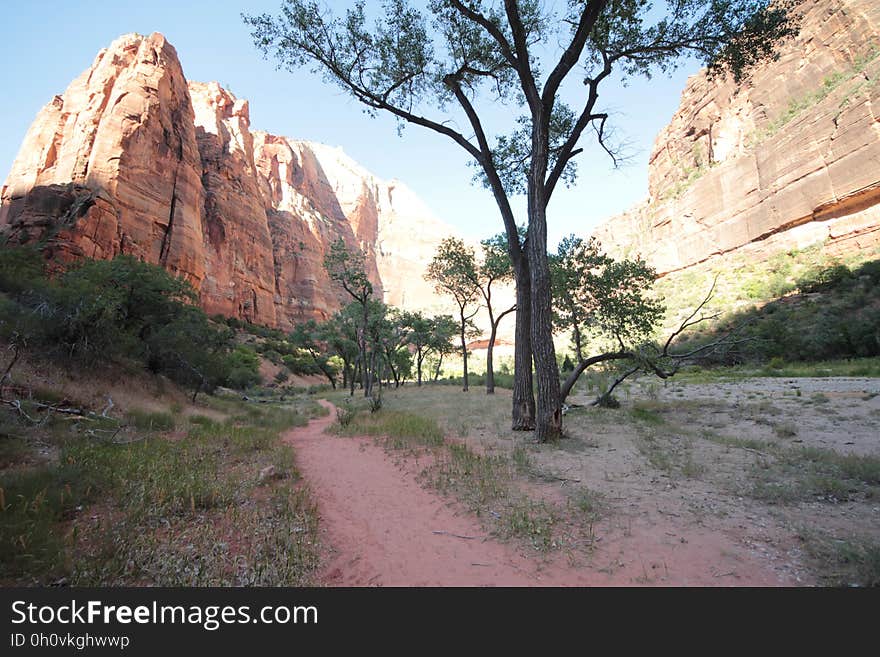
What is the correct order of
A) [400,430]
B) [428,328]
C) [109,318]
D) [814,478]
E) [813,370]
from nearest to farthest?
[814,478] → [400,430] → [109,318] → [813,370] → [428,328]

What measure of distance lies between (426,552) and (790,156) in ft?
197

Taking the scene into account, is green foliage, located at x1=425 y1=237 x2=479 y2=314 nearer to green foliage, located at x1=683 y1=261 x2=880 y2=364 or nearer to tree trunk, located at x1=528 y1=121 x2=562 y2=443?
tree trunk, located at x1=528 y1=121 x2=562 y2=443

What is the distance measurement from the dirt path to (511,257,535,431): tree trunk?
4161 millimetres

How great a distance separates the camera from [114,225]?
31875mm

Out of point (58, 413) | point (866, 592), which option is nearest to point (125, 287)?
point (58, 413)

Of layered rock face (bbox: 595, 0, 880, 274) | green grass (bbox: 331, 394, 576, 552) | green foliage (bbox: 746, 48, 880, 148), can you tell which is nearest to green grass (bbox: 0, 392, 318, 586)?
green grass (bbox: 331, 394, 576, 552)


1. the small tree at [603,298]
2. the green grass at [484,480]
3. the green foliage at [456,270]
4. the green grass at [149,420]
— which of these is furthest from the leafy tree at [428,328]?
the green grass at [149,420]

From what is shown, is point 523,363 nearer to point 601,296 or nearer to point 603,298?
point 603,298

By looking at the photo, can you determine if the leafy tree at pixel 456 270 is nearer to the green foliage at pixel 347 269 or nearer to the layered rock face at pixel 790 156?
the green foliage at pixel 347 269

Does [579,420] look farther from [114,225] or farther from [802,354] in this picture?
[114,225]

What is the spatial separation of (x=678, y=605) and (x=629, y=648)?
0.61 meters

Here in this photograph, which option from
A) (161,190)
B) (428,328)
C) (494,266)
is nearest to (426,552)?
(494,266)

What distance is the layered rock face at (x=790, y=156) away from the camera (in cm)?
3353

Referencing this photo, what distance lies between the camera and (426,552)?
10.3 feet
